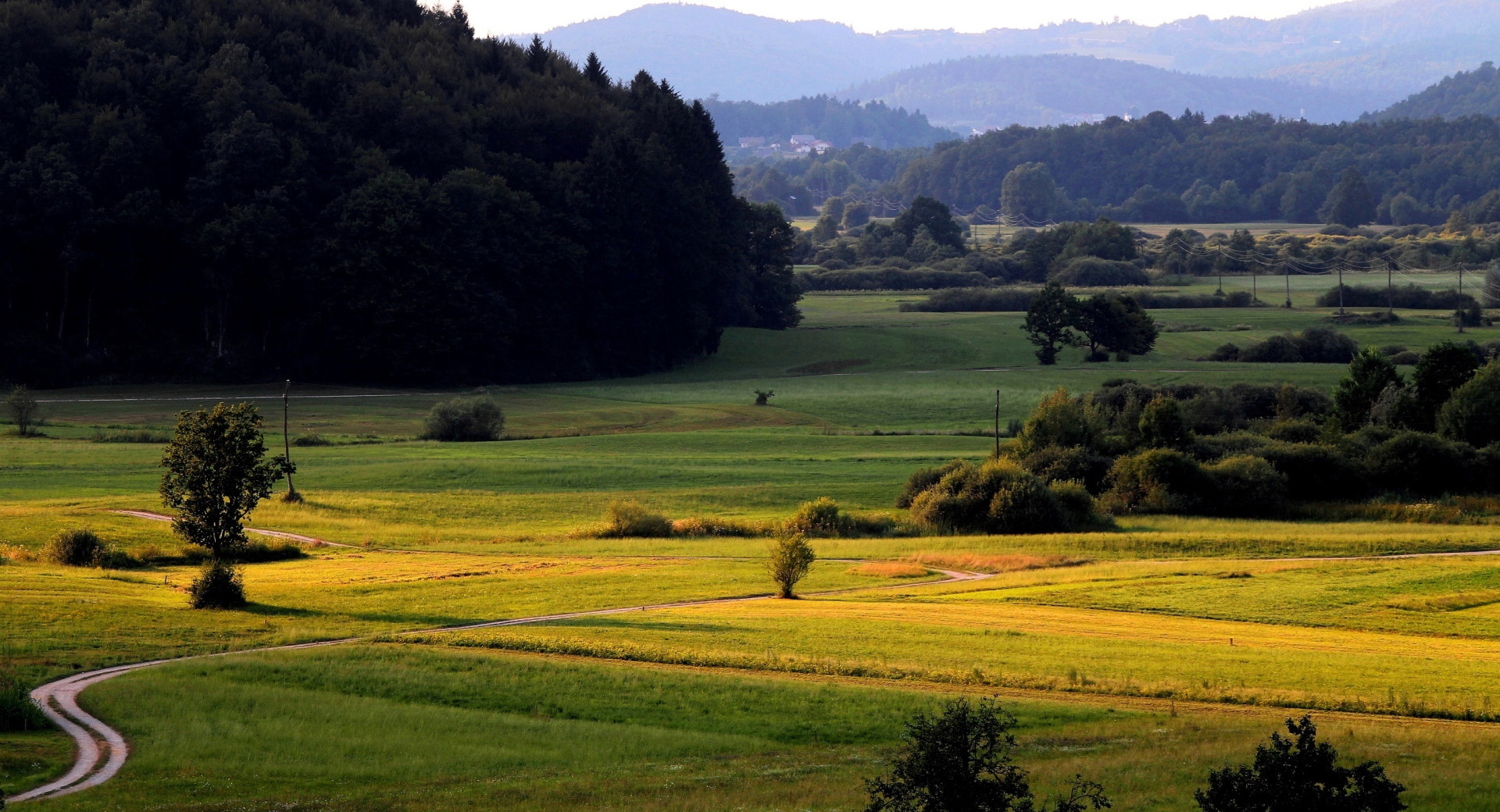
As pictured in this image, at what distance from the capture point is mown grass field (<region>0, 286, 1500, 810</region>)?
17.7 meters

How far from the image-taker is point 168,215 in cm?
8356

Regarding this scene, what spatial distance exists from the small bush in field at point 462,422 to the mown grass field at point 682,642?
509cm

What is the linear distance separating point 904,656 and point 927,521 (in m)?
24.9

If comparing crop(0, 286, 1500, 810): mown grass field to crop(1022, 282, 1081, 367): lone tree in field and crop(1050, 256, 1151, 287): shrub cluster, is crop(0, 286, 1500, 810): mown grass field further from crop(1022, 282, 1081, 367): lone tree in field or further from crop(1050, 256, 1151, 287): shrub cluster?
crop(1050, 256, 1151, 287): shrub cluster

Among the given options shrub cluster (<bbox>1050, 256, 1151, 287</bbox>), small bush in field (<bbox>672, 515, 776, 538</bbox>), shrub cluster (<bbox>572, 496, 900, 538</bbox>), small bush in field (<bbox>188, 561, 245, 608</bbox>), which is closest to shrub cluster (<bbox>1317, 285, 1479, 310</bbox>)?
shrub cluster (<bbox>1050, 256, 1151, 287</bbox>)

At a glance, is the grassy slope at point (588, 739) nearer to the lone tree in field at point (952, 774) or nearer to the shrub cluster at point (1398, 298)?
the lone tree in field at point (952, 774)

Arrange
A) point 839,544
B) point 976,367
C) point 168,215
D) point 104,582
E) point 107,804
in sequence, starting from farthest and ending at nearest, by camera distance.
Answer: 1. point 976,367
2. point 168,215
3. point 839,544
4. point 104,582
5. point 107,804

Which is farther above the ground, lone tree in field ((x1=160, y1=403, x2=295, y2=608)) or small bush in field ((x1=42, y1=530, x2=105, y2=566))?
lone tree in field ((x1=160, y1=403, x2=295, y2=608))

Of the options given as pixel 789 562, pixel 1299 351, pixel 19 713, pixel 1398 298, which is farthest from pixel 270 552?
pixel 1398 298

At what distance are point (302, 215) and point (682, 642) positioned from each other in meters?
68.6

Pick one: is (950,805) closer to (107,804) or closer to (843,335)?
(107,804)

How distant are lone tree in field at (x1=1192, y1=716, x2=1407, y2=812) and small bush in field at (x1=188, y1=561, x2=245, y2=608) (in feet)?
80.0

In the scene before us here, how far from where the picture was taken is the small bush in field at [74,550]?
3856 cm

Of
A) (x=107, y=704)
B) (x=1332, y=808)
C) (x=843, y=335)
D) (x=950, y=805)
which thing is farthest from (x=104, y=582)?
(x=843, y=335)
